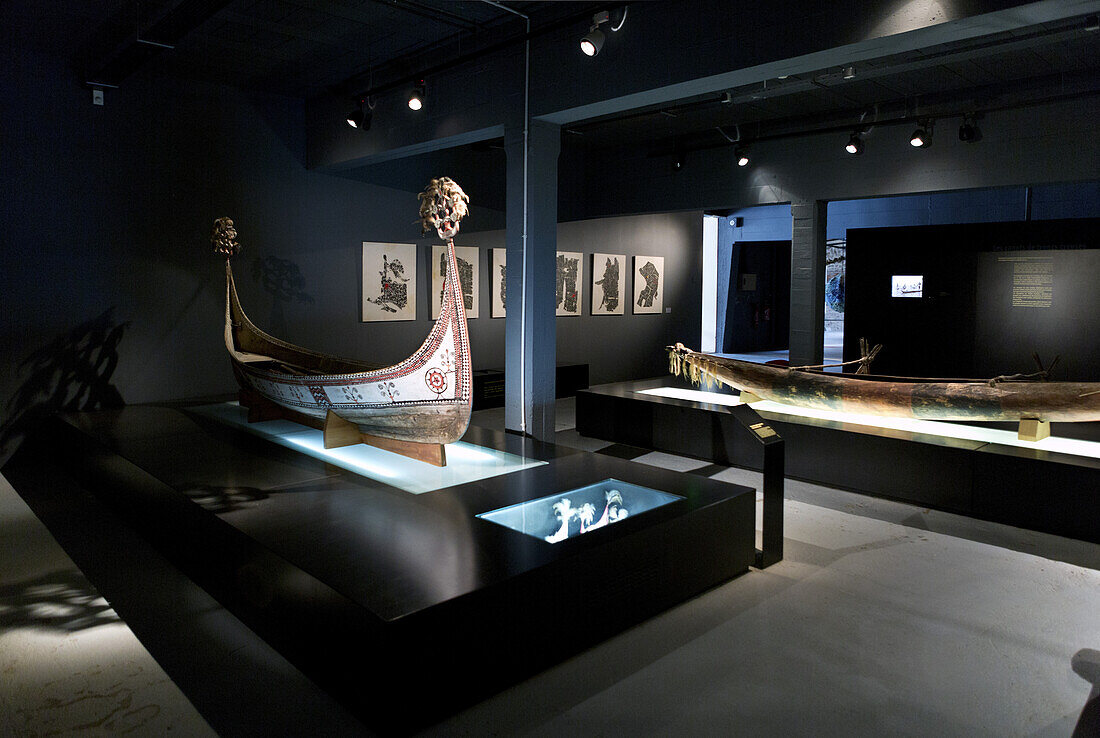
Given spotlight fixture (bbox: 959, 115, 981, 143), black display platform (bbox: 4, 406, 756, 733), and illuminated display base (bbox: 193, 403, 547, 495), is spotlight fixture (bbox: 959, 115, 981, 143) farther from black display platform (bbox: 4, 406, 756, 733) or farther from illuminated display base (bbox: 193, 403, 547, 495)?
illuminated display base (bbox: 193, 403, 547, 495)

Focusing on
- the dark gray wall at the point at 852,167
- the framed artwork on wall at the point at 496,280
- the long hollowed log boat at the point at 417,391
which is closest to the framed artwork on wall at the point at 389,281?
the framed artwork on wall at the point at 496,280

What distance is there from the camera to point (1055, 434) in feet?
17.7

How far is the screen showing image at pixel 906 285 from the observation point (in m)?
9.11

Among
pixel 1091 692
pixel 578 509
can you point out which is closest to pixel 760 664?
pixel 578 509

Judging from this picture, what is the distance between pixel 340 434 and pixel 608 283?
6700 millimetres

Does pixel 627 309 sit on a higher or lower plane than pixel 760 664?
higher

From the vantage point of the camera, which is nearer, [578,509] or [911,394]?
[578,509]

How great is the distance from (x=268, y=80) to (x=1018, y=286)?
8.44 metres

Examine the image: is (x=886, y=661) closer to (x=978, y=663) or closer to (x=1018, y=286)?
(x=978, y=663)

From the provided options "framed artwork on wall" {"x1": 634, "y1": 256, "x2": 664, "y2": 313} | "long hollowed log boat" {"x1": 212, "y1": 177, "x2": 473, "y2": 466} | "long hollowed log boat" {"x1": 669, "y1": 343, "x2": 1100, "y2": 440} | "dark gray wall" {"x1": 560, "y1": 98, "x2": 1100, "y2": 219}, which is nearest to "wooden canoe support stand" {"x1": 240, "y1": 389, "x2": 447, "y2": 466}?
"long hollowed log boat" {"x1": 212, "y1": 177, "x2": 473, "y2": 466}

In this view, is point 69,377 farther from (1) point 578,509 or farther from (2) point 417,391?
(1) point 578,509

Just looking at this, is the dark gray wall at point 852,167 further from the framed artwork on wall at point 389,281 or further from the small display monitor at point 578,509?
the small display monitor at point 578,509

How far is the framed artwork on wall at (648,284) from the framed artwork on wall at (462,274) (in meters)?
3.10

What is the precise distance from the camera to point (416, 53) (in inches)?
255
